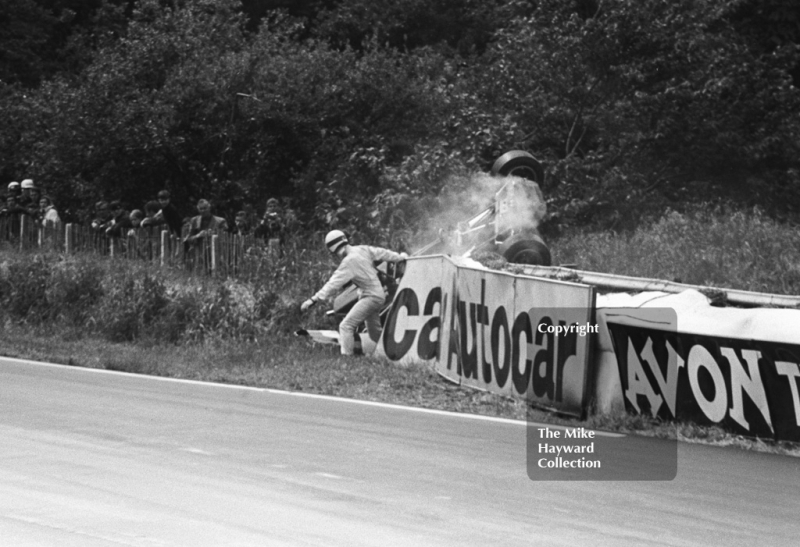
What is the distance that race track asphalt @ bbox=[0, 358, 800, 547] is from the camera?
22.8 feet

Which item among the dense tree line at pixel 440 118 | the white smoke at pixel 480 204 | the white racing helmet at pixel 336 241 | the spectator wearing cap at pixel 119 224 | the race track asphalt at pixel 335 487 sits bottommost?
the race track asphalt at pixel 335 487

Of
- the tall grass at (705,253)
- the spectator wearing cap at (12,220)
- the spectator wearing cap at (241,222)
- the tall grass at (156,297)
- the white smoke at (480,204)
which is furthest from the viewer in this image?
the spectator wearing cap at (12,220)

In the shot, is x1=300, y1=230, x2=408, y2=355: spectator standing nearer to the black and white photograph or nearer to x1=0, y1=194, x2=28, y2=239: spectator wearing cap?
the black and white photograph

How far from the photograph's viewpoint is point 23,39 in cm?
4078

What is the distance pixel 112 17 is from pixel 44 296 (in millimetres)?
21903

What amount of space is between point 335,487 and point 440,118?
18870 millimetres

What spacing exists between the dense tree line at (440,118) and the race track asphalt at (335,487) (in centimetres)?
1252

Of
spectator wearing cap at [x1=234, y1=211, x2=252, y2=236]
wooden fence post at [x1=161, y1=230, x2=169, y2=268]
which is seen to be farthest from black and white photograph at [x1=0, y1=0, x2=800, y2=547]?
spectator wearing cap at [x1=234, y1=211, x2=252, y2=236]

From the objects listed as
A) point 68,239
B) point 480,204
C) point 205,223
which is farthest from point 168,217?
point 480,204

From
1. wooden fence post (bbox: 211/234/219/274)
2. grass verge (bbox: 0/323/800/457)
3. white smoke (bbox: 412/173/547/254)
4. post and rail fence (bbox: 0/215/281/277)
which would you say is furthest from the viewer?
wooden fence post (bbox: 211/234/219/274)

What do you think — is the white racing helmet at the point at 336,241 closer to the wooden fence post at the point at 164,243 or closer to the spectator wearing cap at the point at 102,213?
the wooden fence post at the point at 164,243

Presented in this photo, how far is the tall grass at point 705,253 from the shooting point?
56.9 ft

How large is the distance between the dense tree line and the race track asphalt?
493 inches

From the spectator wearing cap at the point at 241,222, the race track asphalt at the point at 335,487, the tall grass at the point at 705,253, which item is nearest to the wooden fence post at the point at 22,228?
the spectator wearing cap at the point at 241,222
